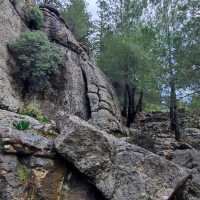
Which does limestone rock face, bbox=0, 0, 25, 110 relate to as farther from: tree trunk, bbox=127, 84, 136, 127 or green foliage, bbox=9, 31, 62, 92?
tree trunk, bbox=127, 84, 136, 127

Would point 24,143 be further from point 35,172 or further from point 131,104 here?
point 131,104

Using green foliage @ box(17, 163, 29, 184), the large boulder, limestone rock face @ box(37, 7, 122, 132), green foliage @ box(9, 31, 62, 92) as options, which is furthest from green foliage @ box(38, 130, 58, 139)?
limestone rock face @ box(37, 7, 122, 132)

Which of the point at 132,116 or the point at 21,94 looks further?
the point at 132,116

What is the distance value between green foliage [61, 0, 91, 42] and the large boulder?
2040 centimetres

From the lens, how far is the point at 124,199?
9.77m

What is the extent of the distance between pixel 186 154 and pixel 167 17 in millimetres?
13051

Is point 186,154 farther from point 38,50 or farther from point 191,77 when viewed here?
point 38,50

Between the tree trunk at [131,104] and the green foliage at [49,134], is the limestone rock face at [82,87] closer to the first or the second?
the tree trunk at [131,104]

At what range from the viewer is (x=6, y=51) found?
64.2 ft

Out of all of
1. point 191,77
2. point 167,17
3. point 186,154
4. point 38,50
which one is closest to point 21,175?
point 186,154

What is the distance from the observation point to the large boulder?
9.91 metres

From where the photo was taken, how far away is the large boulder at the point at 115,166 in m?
9.91

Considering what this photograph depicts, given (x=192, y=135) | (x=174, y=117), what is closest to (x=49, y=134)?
(x=174, y=117)

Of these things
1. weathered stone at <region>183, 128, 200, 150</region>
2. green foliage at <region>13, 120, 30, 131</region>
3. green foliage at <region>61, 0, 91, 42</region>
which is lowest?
green foliage at <region>13, 120, 30, 131</region>
